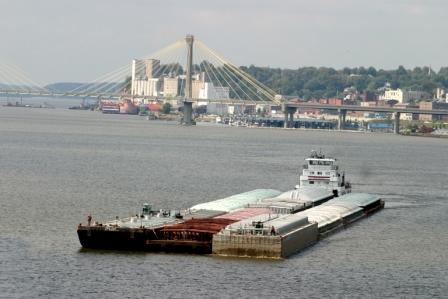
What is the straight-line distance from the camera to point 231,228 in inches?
1799

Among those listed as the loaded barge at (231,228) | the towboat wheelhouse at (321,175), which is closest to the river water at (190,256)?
the loaded barge at (231,228)

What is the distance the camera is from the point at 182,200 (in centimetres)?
6744

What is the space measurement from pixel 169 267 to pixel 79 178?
1523 inches

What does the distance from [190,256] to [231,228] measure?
200cm

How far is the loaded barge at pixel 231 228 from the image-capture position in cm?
4478

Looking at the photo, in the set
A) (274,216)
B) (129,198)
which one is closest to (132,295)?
(274,216)

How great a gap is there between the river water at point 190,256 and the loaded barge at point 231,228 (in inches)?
24.4

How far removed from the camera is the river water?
39688mm

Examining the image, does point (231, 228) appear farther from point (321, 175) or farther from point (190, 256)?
point (321, 175)

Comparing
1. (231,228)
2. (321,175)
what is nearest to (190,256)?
(231,228)

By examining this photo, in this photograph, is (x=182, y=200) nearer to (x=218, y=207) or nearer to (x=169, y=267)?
(x=218, y=207)

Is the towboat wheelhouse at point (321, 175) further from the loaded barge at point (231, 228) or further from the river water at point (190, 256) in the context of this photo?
the loaded barge at point (231, 228)

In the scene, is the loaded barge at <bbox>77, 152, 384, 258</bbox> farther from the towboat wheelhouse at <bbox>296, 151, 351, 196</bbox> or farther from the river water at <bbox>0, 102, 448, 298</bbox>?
the towboat wheelhouse at <bbox>296, 151, 351, 196</bbox>

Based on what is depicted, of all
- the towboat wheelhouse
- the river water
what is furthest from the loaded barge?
the towboat wheelhouse
